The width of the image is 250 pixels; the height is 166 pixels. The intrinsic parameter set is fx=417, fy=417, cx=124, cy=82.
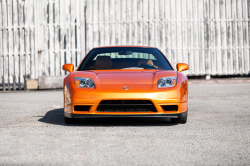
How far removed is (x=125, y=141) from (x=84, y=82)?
1438mm

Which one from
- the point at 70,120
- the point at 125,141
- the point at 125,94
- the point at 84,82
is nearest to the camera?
the point at 125,141

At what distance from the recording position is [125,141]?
477 cm

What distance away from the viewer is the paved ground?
389 centimetres

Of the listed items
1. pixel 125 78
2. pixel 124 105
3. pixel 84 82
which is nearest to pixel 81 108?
pixel 84 82

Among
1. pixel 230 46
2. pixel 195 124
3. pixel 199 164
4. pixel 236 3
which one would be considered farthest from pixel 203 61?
pixel 199 164

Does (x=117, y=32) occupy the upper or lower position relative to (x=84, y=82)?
upper

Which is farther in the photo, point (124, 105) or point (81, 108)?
point (81, 108)

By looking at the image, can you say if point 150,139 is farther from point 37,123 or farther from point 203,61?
point 203,61

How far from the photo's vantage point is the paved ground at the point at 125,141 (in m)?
3.89

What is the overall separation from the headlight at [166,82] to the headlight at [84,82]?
0.94 m

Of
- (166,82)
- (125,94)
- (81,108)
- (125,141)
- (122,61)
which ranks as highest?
(122,61)

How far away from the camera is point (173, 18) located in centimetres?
1666

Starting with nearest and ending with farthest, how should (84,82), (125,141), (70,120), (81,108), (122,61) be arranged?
(125,141) → (81,108) → (84,82) → (70,120) → (122,61)

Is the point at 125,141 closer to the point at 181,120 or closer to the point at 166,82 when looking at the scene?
the point at 166,82
